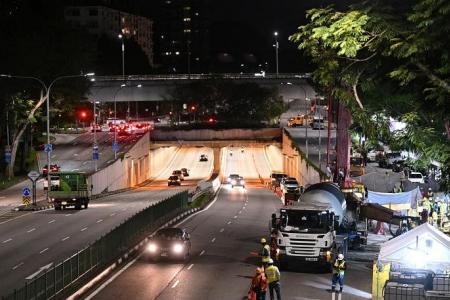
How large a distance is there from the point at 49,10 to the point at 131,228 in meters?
65.4

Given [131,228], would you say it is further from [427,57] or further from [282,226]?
[427,57]

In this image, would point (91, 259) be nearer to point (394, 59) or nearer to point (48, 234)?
point (394, 59)

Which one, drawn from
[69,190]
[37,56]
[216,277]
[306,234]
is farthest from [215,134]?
[216,277]

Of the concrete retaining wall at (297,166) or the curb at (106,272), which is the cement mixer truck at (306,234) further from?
the concrete retaining wall at (297,166)

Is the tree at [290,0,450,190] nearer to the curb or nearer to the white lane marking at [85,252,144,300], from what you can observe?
the curb

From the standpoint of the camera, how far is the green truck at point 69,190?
2261 inches

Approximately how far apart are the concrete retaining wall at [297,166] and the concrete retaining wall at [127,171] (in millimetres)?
19495

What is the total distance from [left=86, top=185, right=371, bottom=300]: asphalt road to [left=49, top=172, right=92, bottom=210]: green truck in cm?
1512

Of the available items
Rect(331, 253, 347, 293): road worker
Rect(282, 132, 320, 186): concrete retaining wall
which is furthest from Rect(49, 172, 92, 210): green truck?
Rect(331, 253, 347, 293): road worker

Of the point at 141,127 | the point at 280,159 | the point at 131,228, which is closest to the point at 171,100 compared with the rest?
the point at 141,127

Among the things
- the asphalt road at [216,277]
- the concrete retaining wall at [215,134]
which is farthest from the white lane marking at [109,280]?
the concrete retaining wall at [215,134]

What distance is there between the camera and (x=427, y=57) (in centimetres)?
1941

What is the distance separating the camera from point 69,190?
57.9m

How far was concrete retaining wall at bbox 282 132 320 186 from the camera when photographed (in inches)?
2935
